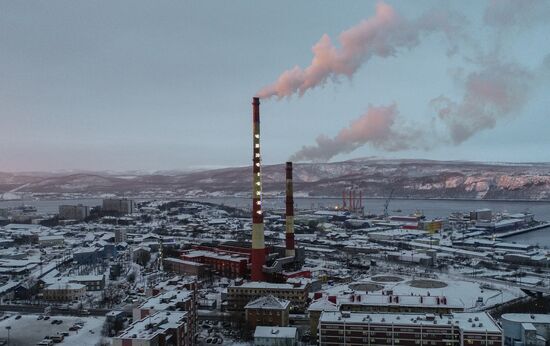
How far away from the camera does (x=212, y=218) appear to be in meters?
26.7

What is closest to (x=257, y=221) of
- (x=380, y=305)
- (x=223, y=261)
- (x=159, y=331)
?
(x=223, y=261)

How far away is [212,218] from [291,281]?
17396 mm

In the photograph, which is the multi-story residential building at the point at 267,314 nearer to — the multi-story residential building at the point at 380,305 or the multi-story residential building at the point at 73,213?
the multi-story residential building at the point at 380,305

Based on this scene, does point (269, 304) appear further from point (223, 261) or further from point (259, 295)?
point (223, 261)

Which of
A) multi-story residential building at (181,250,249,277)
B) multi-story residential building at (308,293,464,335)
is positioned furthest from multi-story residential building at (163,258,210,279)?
multi-story residential building at (308,293,464,335)

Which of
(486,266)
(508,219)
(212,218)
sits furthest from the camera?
(212,218)

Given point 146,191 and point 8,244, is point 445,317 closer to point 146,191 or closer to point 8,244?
point 8,244

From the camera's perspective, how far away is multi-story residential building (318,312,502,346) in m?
6.05

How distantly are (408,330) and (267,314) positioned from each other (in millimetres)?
2215

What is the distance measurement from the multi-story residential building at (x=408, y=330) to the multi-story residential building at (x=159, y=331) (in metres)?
1.67

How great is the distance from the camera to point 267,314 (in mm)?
7715

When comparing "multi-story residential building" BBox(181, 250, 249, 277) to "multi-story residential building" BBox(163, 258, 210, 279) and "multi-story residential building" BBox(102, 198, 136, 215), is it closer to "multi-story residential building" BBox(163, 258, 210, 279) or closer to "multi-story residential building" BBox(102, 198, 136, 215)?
"multi-story residential building" BBox(163, 258, 210, 279)

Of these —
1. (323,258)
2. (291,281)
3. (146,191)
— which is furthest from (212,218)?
(146,191)

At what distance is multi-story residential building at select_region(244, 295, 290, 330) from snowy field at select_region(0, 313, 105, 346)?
212cm
